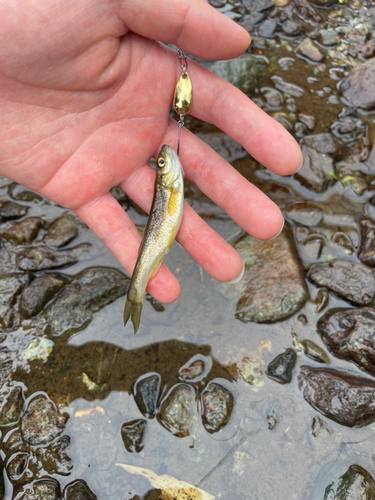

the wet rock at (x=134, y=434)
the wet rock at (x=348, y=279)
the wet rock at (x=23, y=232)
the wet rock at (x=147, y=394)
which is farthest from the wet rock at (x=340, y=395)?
the wet rock at (x=23, y=232)

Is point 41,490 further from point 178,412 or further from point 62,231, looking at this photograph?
point 62,231

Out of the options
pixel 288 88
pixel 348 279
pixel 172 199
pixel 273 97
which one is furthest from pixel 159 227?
pixel 288 88

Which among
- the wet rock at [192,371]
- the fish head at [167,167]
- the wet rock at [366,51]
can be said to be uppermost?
the wet rock at [366,51]

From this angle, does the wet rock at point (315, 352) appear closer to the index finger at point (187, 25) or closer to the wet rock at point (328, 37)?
the index finger at point (187, 25)

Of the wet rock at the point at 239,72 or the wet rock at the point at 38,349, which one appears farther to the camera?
the wet rock at the point at 239,72

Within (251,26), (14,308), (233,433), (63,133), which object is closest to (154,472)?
(233,433)

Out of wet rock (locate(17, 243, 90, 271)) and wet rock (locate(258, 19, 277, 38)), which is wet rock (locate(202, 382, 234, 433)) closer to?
wet rock (locate(17, 243, 90, 271))

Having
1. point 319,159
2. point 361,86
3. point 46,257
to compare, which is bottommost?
point 46,257
